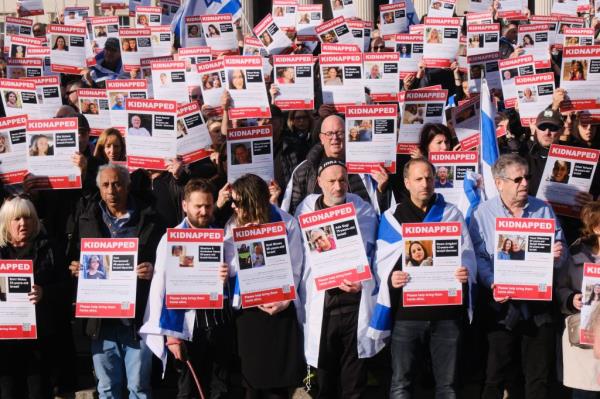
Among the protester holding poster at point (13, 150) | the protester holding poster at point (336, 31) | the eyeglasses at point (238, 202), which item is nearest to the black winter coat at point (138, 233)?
the eyeglasses at point (238, 202)

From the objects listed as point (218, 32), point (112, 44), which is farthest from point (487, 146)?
point (112, 44)

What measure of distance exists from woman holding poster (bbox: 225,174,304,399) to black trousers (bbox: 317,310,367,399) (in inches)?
8.9

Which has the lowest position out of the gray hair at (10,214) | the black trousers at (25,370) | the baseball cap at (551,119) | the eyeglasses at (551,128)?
the black trousers at (25,370)

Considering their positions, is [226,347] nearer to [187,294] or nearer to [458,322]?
[187,294]

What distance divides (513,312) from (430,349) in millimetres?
724

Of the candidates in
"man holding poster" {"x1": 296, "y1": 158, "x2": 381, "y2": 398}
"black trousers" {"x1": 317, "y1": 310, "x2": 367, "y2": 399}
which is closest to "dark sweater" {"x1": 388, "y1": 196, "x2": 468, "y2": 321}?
"man holding poster" {"x1": 296, "y1": 158, "x2": 381, "y2": 398}

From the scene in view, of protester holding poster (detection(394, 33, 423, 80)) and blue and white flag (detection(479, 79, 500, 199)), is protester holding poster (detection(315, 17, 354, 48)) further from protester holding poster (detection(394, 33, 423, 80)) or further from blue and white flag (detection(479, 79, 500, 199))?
blue and white flag (detection(479, 79, 500, 199))

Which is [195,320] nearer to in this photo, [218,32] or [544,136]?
[544,136]

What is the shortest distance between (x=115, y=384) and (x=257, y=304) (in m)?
1.35

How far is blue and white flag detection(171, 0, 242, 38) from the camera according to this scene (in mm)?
15250

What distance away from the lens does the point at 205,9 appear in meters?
15.4

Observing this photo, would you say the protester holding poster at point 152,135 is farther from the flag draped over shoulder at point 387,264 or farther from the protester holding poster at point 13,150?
the flag draped over shoulder at point 387,264

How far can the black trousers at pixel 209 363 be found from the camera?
7.24 metres

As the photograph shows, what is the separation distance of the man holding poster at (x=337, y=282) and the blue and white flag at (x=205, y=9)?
8.40m
